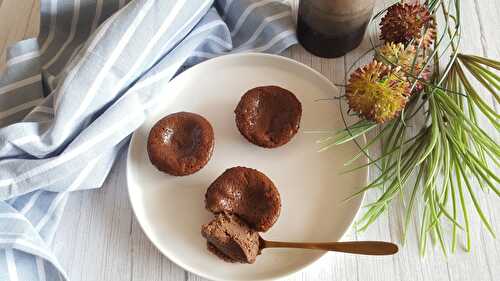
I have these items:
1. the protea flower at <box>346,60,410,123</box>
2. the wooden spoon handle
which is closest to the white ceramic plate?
the wooden spoon handle

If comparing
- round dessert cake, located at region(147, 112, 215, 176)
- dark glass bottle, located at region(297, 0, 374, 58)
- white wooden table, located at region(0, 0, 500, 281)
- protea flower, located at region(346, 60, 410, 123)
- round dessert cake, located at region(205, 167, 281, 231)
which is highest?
dark glass bottle, located at region(297, 0, 374, 58)

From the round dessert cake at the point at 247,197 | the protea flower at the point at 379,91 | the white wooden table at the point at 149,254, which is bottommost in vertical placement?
the white wooden table at the point at 149,254

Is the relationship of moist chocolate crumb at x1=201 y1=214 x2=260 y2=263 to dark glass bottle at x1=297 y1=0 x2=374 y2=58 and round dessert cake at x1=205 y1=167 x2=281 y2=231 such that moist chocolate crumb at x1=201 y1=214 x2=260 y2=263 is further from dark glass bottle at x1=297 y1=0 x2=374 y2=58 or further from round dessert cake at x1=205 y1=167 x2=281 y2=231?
dark glass bottle at x1=297 y1=0 x2=374 y2=58

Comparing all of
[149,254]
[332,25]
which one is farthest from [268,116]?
[149,254]

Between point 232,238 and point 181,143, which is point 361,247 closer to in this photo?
point 232,238

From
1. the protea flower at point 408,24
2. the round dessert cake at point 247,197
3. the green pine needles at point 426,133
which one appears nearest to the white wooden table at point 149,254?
the green pine needles at point 426,133

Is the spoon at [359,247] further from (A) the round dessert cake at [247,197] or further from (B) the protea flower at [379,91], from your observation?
(B) the protea flower at [379,91]

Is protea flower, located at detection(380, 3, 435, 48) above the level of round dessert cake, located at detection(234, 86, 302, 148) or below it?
above
